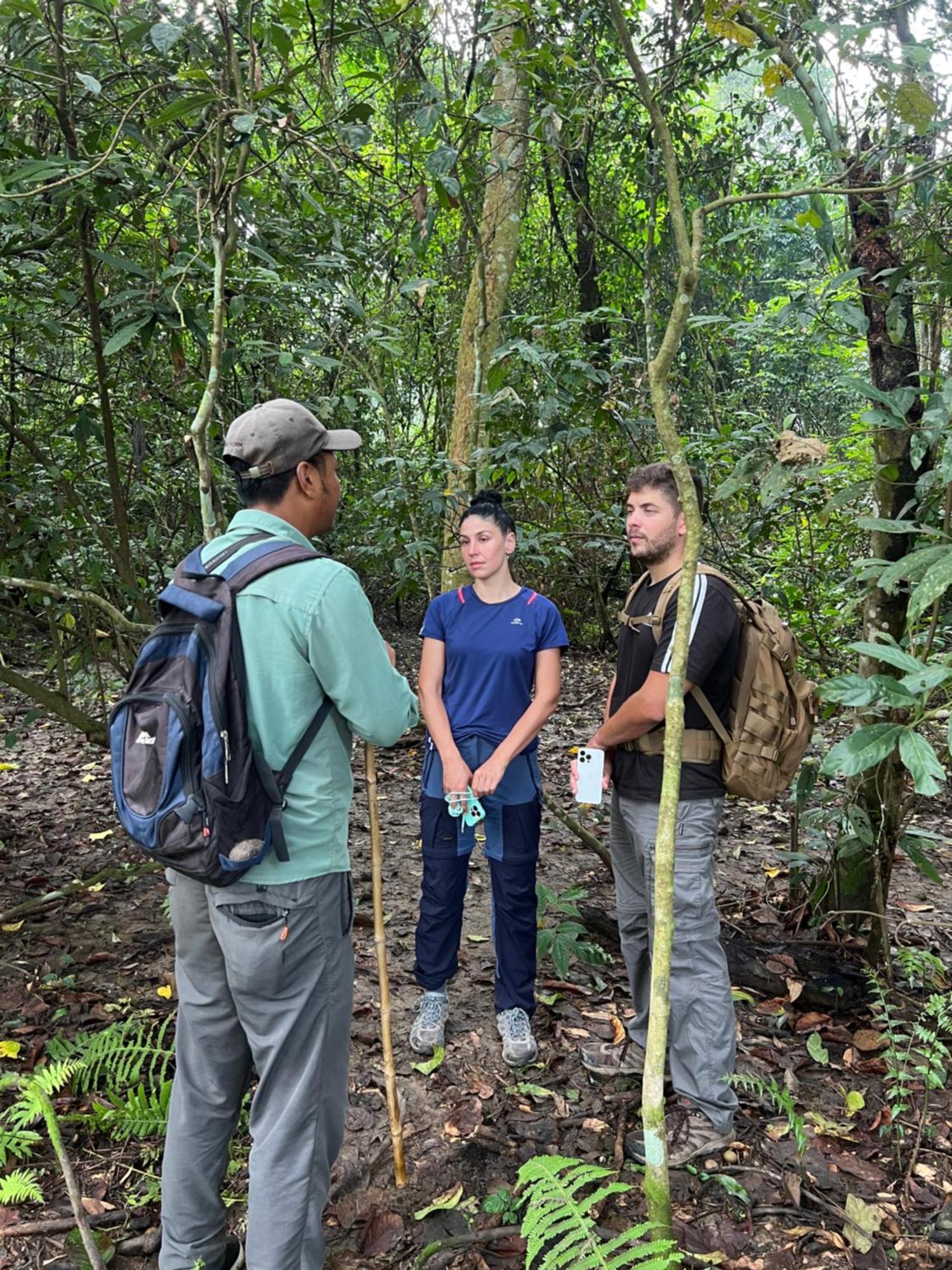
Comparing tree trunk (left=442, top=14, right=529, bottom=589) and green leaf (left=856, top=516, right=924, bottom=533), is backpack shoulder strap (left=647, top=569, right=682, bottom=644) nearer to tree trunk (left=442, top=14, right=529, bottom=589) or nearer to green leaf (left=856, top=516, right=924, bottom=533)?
green leaf (left=856, top=516, right=924, bottom=533)

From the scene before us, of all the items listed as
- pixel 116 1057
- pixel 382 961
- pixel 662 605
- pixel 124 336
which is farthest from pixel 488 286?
pixel 116 1057

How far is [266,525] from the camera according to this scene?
6.70 feet

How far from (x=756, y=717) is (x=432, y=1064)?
167cm

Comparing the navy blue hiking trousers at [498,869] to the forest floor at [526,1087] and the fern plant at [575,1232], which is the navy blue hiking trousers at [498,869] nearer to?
the forest floor at [526,1087]

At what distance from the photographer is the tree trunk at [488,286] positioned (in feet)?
14.2

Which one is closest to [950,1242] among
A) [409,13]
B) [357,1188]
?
[357,1188]

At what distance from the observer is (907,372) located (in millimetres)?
3023

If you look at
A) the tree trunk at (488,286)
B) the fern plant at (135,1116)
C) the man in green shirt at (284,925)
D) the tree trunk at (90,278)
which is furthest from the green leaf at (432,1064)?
the tree trunk at (90,278)

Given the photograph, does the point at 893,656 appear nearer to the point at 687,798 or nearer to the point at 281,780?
the point at 687,798

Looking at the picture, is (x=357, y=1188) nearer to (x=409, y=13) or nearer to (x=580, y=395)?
(x=580, y=395)

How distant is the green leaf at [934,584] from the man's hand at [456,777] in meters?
1.57

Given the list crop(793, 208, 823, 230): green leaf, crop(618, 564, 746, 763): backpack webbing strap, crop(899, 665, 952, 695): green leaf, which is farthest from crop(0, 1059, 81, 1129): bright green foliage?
crop(793, 208, 823, 230): green leaf

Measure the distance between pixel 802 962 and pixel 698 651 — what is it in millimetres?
1860

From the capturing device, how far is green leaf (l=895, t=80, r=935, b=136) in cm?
210
